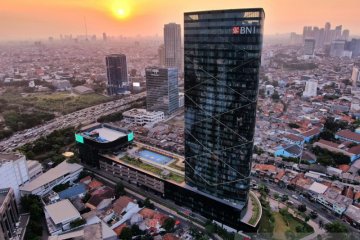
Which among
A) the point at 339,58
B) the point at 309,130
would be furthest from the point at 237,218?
the point at 339,58

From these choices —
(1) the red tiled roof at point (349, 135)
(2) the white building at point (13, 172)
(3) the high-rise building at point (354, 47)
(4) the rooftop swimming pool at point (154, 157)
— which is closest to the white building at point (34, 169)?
(2) the white building at point (13, 172)

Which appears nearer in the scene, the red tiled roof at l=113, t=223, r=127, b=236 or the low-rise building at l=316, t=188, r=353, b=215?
the red tiled roof at l=113, t=223, r=127, b=236

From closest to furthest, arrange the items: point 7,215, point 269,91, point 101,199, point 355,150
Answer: point 7,215 < point 101,199 < point 355,150 < point 269,91

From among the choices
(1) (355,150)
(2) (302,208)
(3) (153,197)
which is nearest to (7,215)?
(3) (153,197)

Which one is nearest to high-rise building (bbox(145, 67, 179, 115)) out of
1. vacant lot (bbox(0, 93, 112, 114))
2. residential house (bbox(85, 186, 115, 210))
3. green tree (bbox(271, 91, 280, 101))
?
vacant lot (bbox(0, 93, 112, 114))

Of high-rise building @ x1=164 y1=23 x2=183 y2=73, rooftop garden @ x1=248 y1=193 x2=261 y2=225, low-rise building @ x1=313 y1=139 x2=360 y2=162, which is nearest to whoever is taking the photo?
rooftop garden @ x1=248 y1=193 x2=261 y2=225

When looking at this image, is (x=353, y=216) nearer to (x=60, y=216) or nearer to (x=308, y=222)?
(x=308, y=222)

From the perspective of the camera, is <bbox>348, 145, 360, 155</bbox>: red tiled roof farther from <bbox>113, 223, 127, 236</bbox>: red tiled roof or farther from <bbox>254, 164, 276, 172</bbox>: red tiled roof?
<bbox>113, 223, 127, 236</bbox>: red tiled roof
